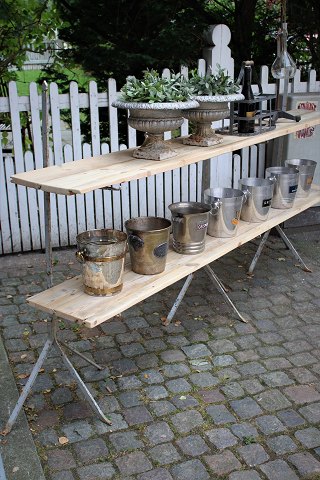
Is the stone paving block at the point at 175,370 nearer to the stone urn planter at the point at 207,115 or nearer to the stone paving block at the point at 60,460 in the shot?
the stone paving block at the point at 60,460

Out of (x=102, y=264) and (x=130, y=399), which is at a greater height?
(x=102, y=264)

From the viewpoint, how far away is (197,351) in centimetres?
414

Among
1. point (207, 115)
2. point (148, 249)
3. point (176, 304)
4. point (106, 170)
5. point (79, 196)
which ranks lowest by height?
point (176, 304)

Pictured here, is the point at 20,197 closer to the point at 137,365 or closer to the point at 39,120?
the point at 39,120

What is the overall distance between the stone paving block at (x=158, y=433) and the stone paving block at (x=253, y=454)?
40 centimetres

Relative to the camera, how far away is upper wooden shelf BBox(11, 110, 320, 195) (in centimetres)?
297

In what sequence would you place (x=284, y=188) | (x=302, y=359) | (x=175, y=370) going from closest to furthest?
(x=175, y=370) → (x=302, y=359) → (x=284, y=188)

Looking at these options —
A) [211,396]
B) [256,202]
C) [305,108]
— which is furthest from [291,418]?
[305,108]

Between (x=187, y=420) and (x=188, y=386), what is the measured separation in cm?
34

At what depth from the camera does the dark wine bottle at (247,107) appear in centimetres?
423

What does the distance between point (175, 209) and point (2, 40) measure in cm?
379

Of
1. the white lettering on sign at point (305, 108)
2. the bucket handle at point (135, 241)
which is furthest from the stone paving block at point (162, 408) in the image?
the white lettering on sign at point (305, 108)

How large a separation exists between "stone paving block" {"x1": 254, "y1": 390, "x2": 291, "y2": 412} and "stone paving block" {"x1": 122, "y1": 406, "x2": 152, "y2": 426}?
686 millimetres

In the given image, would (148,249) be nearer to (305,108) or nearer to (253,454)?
(253,454)
